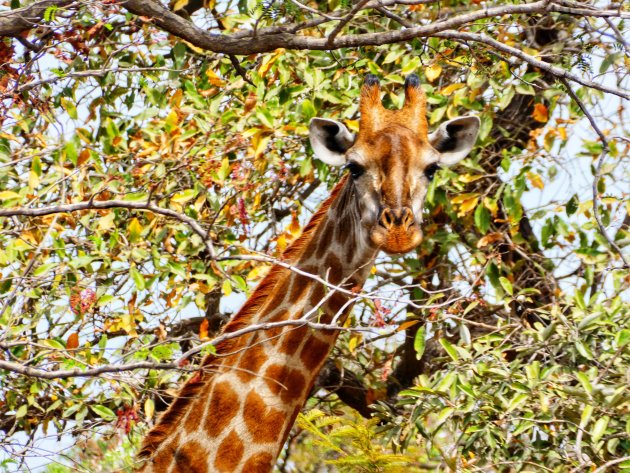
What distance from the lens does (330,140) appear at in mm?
4602

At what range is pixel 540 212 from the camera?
256 inches

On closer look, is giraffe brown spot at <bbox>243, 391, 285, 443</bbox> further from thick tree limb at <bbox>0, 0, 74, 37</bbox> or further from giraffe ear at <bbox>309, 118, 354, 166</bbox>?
thick tree limb at <bbox>0, 0, 74, 37</bbox>

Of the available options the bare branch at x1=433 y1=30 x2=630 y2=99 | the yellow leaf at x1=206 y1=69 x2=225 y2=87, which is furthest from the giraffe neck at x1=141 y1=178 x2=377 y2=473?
the yellow leaf at x1=206 y1=69 x2=225 y2=87

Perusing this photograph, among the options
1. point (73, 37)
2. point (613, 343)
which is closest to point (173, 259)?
point (73, 37)

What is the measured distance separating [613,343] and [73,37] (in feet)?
9.59

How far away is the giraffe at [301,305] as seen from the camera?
162 inches

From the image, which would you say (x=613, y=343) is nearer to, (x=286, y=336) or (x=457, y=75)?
(x=286, y=336)

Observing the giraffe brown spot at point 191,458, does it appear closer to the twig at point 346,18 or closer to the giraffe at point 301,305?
the giraffe at point 301,305

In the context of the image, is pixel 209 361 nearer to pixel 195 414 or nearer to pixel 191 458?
pixel 195 414

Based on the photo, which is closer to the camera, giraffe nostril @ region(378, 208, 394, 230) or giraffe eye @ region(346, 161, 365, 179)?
giraffe nostril @ region(378, 208, 394, 230)

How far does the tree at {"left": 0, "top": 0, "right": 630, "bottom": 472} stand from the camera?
15.2ft

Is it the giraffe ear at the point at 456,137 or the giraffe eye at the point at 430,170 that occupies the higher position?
the giraffe ear at the point at 456,137

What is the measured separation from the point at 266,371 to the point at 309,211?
259 cm

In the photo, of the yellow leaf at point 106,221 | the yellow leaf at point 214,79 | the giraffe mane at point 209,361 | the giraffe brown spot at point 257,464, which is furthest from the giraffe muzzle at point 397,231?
the yellow leaf at point 214,79
